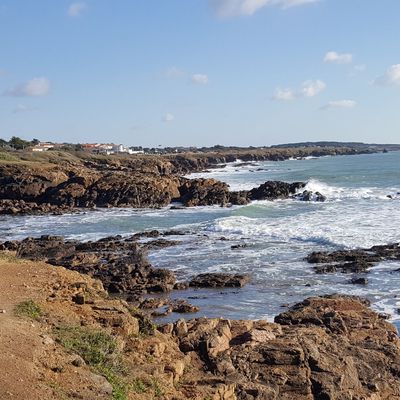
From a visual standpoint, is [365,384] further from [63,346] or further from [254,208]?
[254,208]

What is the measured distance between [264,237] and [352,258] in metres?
7.61

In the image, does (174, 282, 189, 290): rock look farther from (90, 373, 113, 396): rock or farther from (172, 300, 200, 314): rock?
(90, 373, 113, 396): rock

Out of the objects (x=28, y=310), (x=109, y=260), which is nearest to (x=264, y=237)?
(x=109, y=260)

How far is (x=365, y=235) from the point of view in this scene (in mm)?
32531

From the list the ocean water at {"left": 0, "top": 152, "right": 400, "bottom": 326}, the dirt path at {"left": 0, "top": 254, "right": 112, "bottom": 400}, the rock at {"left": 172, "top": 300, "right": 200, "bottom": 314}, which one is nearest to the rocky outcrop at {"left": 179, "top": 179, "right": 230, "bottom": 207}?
the ocean water at {"left": 0, "top": 152, "right": 400, "bottom": 326}

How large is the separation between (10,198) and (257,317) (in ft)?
144

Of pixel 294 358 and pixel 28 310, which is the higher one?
pixel 28 310

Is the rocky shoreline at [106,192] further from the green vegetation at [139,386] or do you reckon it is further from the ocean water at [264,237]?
the green vegetation at [139,386]

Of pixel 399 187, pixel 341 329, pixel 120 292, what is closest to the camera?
pixel 341 329

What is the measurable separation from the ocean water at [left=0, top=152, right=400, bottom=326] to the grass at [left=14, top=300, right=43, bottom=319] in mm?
7068

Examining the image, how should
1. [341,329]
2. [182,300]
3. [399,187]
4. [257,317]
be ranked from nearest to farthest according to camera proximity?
[341,329] → [257,317] → [182,300] → [399,187]

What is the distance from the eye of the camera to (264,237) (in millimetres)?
33625

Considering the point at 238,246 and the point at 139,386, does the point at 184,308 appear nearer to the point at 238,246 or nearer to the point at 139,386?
the point at 139,386

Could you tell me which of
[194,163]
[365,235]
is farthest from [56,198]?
[194,163]
